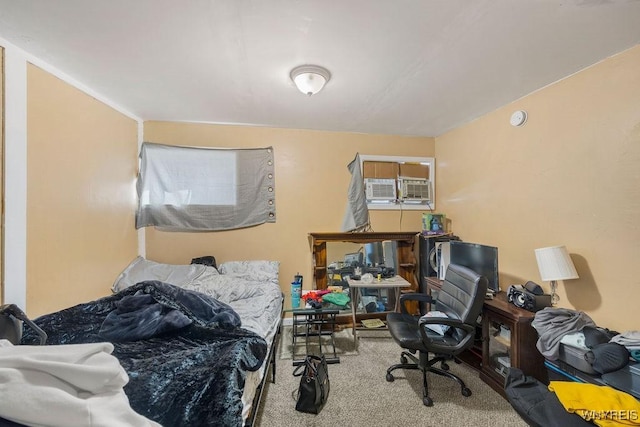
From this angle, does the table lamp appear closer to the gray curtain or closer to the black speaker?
the black speaker

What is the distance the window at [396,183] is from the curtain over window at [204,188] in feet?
4.35

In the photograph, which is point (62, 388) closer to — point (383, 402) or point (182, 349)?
point (182, 349)

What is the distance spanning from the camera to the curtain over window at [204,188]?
10.3 ft

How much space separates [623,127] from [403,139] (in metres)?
2.21

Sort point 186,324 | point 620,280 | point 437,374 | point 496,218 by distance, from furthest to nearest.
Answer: point 496,218
point 437,374
point 620,280
point 186,324

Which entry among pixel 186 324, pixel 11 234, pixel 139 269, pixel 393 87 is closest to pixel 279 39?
pixel 393 87

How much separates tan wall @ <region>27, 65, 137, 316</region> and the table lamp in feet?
12.5

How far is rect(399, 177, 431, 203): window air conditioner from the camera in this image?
144 inches

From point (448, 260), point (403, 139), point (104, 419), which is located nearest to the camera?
point (104, 419)

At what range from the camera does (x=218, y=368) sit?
4.10 feet

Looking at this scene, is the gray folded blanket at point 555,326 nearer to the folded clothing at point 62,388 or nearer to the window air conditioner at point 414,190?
the window air conditioner at point 414,190

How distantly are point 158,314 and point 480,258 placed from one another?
8.83ft

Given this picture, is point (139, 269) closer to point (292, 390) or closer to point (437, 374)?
point (292, 390)

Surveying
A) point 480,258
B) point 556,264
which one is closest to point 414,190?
point 480,258
